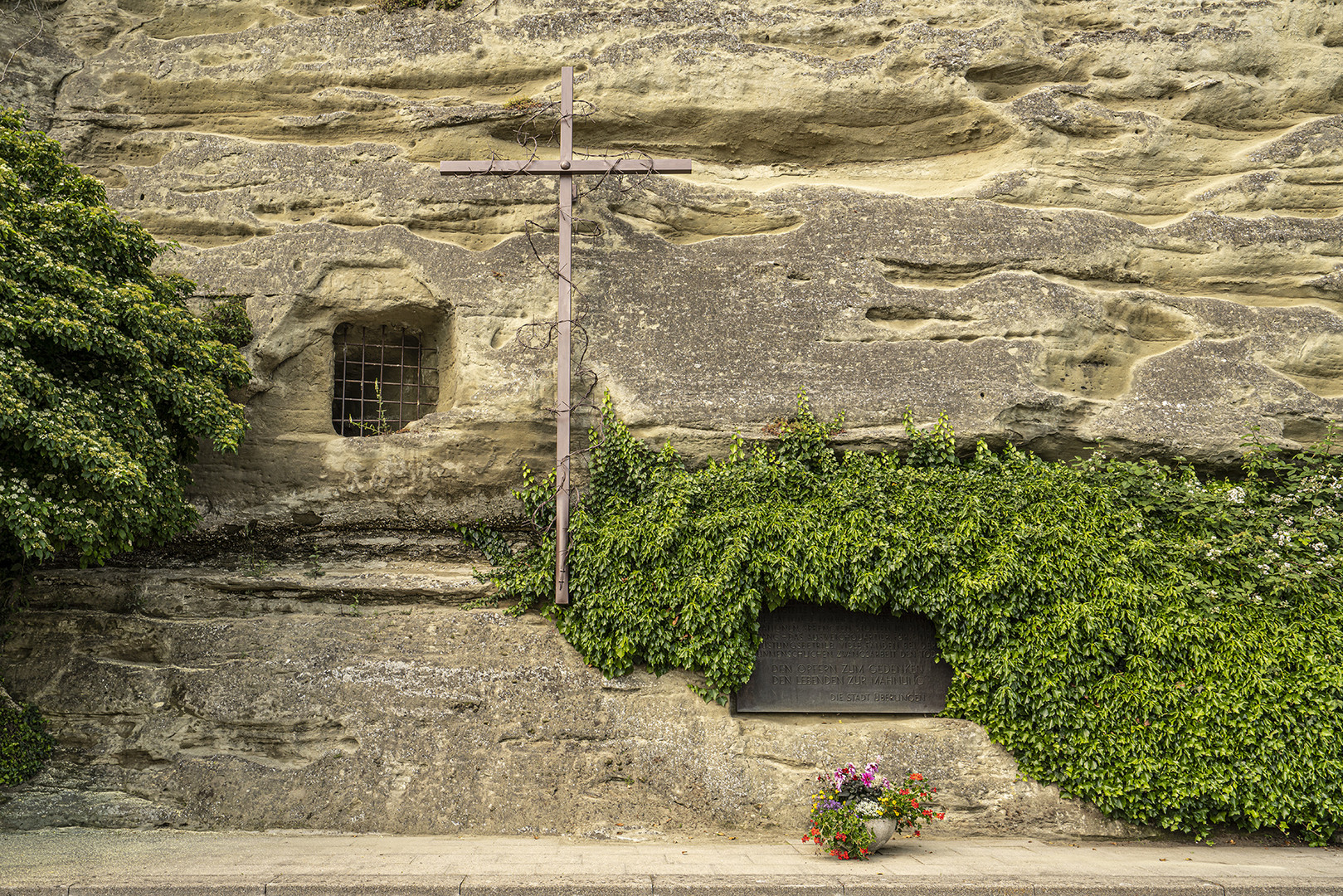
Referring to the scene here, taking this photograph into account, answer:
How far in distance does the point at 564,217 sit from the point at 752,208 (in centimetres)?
215

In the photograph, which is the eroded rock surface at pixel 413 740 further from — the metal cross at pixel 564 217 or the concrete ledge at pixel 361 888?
the concrete ledge at pixel 361 888

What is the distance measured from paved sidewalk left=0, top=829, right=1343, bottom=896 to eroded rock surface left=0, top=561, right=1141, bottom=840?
25 centimetres

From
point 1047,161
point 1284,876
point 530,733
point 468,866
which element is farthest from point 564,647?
point 1047,161

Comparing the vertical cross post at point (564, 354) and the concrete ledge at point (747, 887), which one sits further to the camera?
the vertical cross post at point (564, 354)

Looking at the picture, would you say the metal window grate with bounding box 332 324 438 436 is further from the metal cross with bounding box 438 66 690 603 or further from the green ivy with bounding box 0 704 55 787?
the green ivy with bounding box 0 704 55 787

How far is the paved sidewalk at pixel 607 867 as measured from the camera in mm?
5090

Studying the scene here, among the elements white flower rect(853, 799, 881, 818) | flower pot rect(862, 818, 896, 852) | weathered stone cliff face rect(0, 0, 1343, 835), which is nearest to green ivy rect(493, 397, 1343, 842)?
weathered stone cliff face rect(0, 0, 1343, 835)

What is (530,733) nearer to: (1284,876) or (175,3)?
(1284,876)

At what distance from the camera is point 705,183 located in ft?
29.2

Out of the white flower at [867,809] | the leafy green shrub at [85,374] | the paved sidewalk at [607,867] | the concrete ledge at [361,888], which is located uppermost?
the leafy green shrub at [85,374]

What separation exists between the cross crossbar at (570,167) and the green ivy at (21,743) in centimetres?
599

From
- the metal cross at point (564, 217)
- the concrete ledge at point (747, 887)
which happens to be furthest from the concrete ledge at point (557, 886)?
the metal cross at point (564, 217)

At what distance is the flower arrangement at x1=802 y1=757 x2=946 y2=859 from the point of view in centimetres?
585

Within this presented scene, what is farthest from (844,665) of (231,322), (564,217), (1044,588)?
(231,322)
